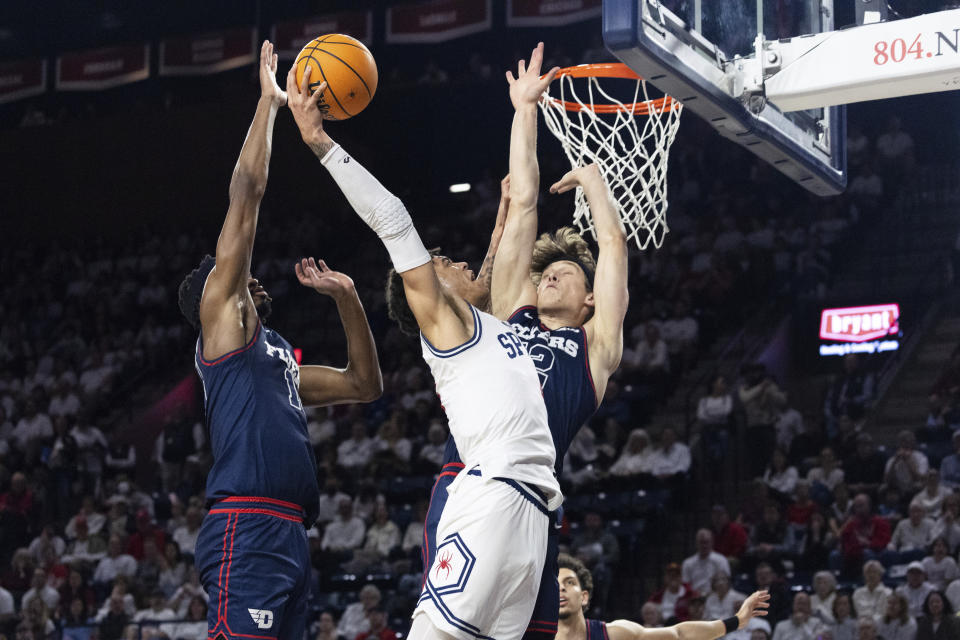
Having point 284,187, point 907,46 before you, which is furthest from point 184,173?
point 907,46

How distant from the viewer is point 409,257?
4.00 m

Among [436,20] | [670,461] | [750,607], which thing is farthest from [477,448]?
[436,20]

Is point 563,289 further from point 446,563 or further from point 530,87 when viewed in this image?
point 446,563

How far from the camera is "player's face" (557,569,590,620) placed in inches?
239

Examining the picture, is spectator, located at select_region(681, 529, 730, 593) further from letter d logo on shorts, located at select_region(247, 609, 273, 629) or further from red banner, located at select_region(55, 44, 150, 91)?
red banner, located at select_region(55, 44, 150, 91)

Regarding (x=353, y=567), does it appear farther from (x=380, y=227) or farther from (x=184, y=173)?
(x=184, y=173)

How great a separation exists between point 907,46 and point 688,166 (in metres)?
12.2

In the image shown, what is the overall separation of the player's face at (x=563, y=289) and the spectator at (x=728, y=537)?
6873mm

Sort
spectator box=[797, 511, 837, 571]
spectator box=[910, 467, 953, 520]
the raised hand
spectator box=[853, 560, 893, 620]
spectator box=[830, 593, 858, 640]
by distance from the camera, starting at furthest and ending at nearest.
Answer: spectator box=[797, 511, 837, 571] → spectator box=[910, 467, 953, 520] → spectator box=[853, 560, 893, 620] → spectator box=[830, 593, 858, 640] → the raised hand

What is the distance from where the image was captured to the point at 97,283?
19.8m

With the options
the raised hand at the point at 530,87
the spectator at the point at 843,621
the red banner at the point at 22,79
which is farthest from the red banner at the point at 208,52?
the raised hand at the point at 530,87

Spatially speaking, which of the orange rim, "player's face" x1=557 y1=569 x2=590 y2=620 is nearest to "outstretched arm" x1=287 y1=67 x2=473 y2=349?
the orange rim

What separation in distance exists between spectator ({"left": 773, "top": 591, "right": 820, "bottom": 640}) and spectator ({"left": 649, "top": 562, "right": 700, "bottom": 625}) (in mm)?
871

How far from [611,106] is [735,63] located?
973mm
